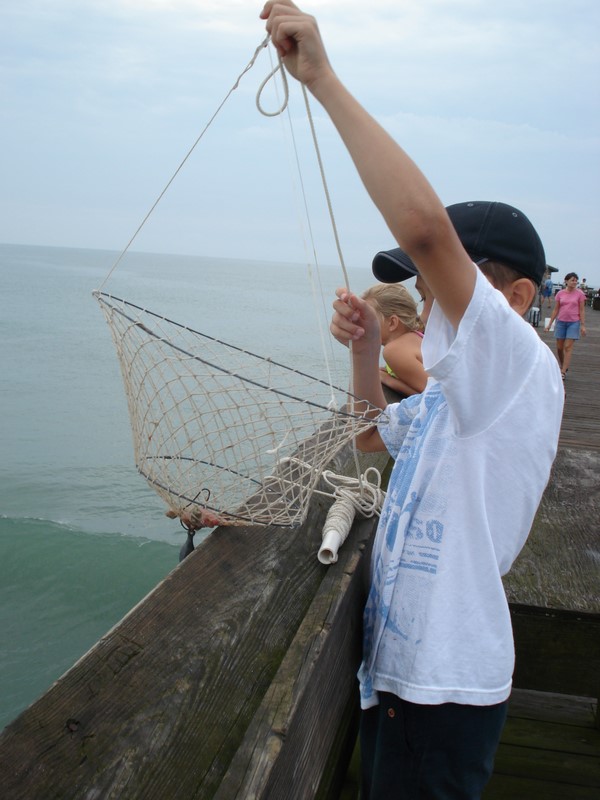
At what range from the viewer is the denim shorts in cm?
1012

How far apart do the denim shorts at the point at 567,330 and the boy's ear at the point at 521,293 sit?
9.32 meters

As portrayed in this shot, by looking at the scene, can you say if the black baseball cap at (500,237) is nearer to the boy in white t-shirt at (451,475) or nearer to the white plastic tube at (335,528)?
the boy in white t-shirt at (451,475)

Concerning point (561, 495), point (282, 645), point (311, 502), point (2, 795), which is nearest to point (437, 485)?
point (282, 645)

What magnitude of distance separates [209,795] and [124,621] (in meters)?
0.40

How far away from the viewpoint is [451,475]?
1.38 metres

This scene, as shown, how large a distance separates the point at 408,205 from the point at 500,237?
0.38 metres

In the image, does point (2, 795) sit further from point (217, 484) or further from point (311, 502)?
point (217, 484)

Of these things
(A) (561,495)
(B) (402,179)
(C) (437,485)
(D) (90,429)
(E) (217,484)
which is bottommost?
(D) (90,429)

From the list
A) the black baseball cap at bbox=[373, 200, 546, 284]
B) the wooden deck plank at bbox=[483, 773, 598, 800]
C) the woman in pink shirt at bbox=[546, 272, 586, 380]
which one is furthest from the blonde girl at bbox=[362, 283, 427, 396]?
the woman in pink shirt at bbox=[546, 272, 586, 380]

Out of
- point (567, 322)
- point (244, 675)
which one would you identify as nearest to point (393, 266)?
point (244, 675)

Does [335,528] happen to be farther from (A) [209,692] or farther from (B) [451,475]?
(A) [209,692]

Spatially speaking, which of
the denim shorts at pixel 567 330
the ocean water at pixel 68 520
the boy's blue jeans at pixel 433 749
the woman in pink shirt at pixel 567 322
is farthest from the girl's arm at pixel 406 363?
the denim shorts at pixel 567 330

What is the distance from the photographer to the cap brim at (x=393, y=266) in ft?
5.26

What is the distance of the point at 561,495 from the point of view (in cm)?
263
